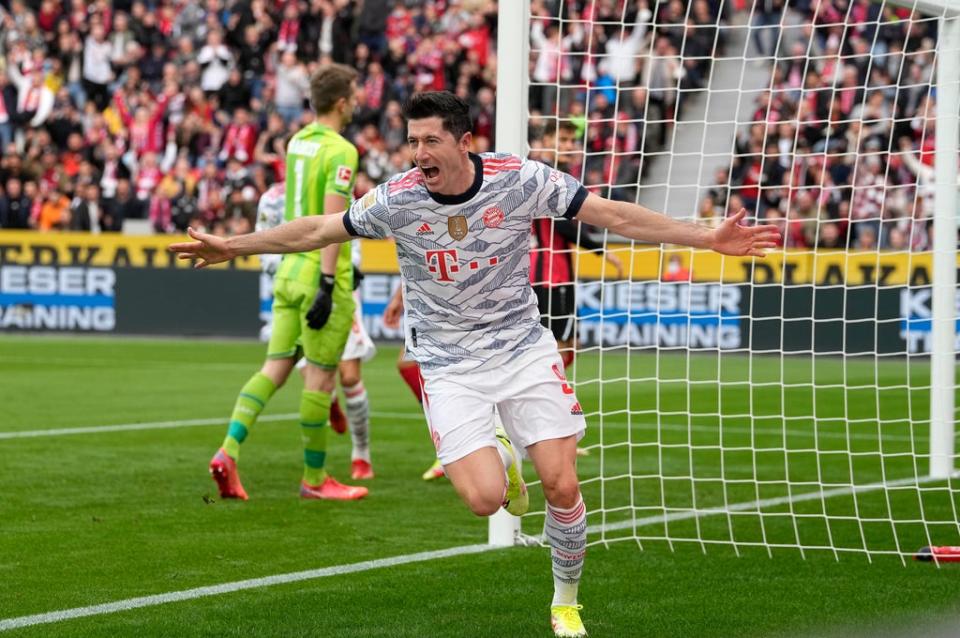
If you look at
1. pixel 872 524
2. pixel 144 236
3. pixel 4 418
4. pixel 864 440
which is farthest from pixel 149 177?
pixel 872 524

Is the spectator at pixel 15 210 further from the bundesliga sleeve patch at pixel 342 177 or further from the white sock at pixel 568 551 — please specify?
the white sock at pixel 568 551

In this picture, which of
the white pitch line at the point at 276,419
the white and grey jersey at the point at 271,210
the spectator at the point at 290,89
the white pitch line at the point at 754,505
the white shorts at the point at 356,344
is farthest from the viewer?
the spectator at the point at 290,89

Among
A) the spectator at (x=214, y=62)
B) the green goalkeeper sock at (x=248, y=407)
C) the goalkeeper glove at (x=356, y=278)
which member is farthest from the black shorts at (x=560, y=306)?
the spectator at (x=214, y=62)

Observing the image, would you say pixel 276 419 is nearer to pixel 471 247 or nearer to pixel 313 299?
pixel 313 299

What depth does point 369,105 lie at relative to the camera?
83.8ft

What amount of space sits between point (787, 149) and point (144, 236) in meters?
10.1

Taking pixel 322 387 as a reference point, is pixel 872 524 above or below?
below

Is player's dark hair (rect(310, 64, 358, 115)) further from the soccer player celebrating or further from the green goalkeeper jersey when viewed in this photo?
the soccer player celebrating

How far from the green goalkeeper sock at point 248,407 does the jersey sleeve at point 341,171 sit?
48.6 inches

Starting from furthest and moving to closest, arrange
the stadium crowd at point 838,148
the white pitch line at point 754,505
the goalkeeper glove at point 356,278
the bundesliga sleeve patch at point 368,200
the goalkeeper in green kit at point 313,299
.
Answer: the stadium crowd at point 838,148
the goalkeeper glove at point 356,278
the goalkeeper in green kit at point 313,299
the white pitch line at point 754,505
the bundesliga sleeve patch at point 368,200

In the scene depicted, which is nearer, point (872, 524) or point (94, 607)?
point (94, 607)

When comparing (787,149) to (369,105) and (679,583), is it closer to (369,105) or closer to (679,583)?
(369,105)

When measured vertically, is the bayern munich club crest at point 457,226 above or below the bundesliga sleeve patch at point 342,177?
below

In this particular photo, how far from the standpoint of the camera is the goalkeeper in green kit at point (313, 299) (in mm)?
8492
